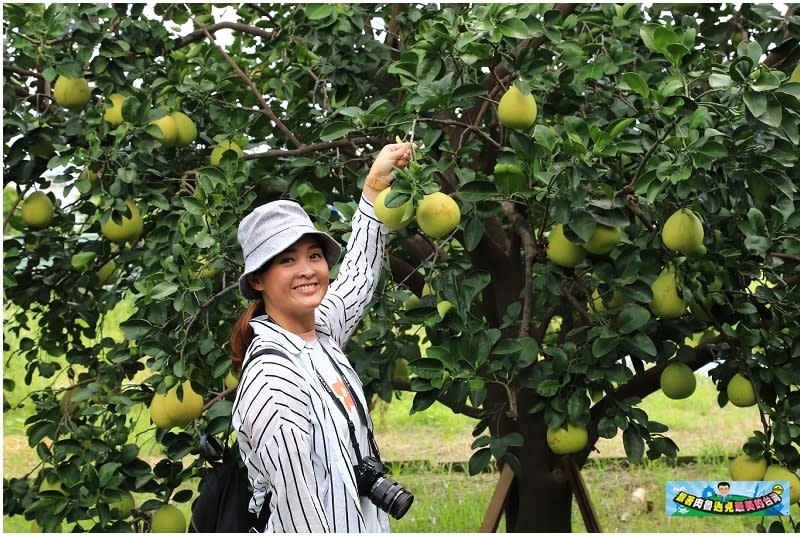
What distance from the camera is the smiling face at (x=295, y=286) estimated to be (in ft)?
5.56

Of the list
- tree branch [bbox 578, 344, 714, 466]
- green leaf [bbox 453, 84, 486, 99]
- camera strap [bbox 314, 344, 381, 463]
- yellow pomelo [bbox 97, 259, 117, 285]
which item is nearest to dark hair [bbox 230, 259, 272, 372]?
camera strap [bbox 314, 344, 381, 463]

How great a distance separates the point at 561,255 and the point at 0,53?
144cm

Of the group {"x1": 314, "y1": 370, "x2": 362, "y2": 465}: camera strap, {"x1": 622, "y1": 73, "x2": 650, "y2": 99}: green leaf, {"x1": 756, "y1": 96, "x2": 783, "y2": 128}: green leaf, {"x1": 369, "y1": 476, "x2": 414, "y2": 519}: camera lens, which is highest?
{"x1": 622, "y1": 73, "x2": 650, "y2": 99}: green leaf

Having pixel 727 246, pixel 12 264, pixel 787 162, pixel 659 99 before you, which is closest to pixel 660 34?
pixel 659 99

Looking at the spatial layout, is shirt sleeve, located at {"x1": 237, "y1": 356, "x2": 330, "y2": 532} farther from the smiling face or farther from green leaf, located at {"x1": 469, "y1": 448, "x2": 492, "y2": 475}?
green leaf, located at {"x1": 469, "y1": 448, "x2": 492, "y2": 475}

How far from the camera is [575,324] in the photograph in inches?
112

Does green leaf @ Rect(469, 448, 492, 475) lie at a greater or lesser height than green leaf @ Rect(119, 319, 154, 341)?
lesser

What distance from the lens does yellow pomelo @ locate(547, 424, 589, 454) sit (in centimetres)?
228

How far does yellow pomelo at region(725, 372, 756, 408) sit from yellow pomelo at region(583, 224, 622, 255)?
489 millimetres

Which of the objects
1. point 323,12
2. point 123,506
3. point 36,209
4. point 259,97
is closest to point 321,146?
point 259,97

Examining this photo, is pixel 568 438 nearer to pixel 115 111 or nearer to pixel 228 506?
pixel 228 506

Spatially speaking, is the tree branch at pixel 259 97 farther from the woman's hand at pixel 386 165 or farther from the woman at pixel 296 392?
the woman at pixel 296 392

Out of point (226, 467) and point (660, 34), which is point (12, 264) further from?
point (660, 34)
